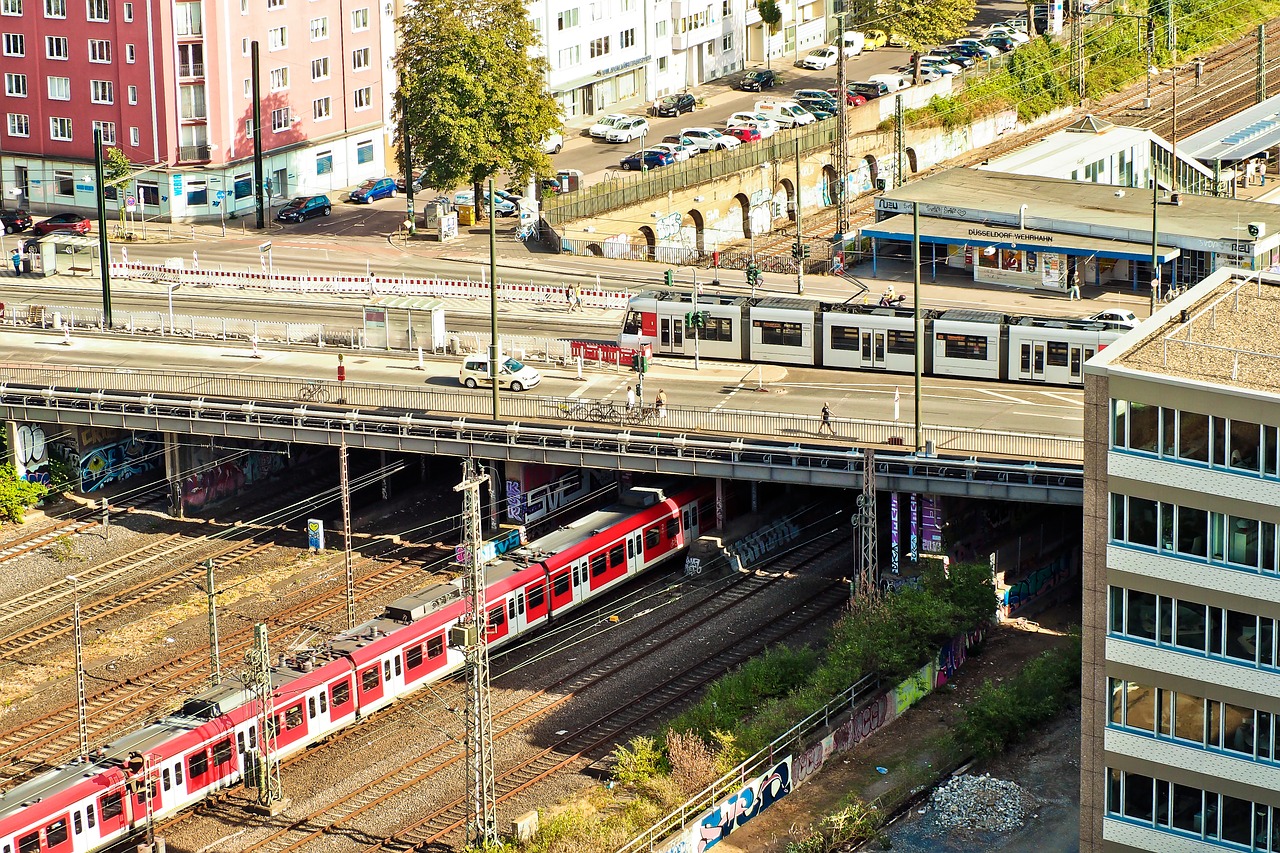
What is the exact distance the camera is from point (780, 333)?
8244cm

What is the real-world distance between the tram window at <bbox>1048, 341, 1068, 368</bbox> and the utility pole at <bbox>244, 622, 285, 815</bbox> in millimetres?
32771

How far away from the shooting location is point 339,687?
61.3 meters

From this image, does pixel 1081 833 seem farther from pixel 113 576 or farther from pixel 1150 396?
pixel 113 576

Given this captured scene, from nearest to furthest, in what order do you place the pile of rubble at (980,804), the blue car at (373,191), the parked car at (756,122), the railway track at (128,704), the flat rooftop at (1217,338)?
the flat rooftop at (1217,338), the pile of rubble at (980,804), the railway track at (128,704), the blue car at (373,191), the parked car at (756,122)

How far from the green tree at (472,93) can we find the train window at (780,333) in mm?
23880

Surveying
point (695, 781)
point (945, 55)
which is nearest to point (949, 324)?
point (695, 781)

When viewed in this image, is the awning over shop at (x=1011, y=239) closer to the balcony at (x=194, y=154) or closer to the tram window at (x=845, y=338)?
the tram window at (x=845, y=338)

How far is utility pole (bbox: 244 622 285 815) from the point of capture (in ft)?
187

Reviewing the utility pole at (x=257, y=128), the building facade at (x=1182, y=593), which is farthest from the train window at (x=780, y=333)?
the utility pole at (x=257, y=128)

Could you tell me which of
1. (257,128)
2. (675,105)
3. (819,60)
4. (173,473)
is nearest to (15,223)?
(257,128)

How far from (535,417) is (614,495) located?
475cm

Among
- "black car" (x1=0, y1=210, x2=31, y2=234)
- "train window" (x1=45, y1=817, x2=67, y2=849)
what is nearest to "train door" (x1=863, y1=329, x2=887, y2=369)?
"train window" (x1=45, y1=817, x2=67, y2=849)

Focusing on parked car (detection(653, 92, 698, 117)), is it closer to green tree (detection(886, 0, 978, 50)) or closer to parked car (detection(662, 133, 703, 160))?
parked car (detection(662, 133, 703, 160))

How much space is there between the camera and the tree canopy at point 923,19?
437 ft
